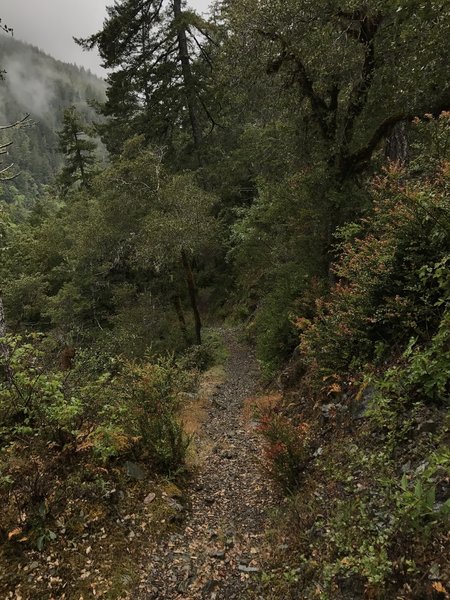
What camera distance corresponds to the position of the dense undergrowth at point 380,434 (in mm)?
2904

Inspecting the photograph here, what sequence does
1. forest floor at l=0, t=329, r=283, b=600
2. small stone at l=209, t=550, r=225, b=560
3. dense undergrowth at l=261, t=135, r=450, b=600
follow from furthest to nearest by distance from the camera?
small stone at l=209, t=550, r=225, b=560 < forest floor at l=0, t=329, r=283, b=600 < dense undergrowth at l=261, t=135, r=450, b=600

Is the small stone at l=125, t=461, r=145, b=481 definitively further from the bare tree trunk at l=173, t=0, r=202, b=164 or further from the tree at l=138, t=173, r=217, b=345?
the bare tree trunk at l=173, t=0, r=202, b=164

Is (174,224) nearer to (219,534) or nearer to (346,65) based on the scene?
(346,65)

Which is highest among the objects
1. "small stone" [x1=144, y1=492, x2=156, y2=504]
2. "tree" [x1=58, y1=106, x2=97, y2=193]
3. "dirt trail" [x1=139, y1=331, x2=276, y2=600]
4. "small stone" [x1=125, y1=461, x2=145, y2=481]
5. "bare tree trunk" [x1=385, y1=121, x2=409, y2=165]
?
"tree" [x1=58, y1=106, x2=97, y2=193]

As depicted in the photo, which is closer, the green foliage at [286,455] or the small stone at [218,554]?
the small stone at [218,554]

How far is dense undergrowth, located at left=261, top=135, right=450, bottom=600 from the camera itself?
9.53 ft

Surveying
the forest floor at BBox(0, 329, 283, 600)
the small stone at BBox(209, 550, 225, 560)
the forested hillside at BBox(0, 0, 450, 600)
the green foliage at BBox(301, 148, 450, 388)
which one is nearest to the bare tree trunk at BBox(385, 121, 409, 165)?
the forested hillside at BBox(0, 0, 450, 600)

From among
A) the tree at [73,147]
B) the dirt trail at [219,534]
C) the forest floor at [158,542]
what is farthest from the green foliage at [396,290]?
the tree at [73,147]

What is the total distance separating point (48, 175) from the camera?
140625 mm

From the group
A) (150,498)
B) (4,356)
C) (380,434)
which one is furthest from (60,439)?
(380,434)

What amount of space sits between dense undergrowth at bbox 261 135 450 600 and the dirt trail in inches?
18.3

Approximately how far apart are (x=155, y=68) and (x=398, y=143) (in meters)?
14.6

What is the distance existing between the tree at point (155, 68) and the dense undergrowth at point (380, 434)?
52.8 ft

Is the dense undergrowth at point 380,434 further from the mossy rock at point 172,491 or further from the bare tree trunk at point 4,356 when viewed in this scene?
the bare tree trunk at point 4,356
